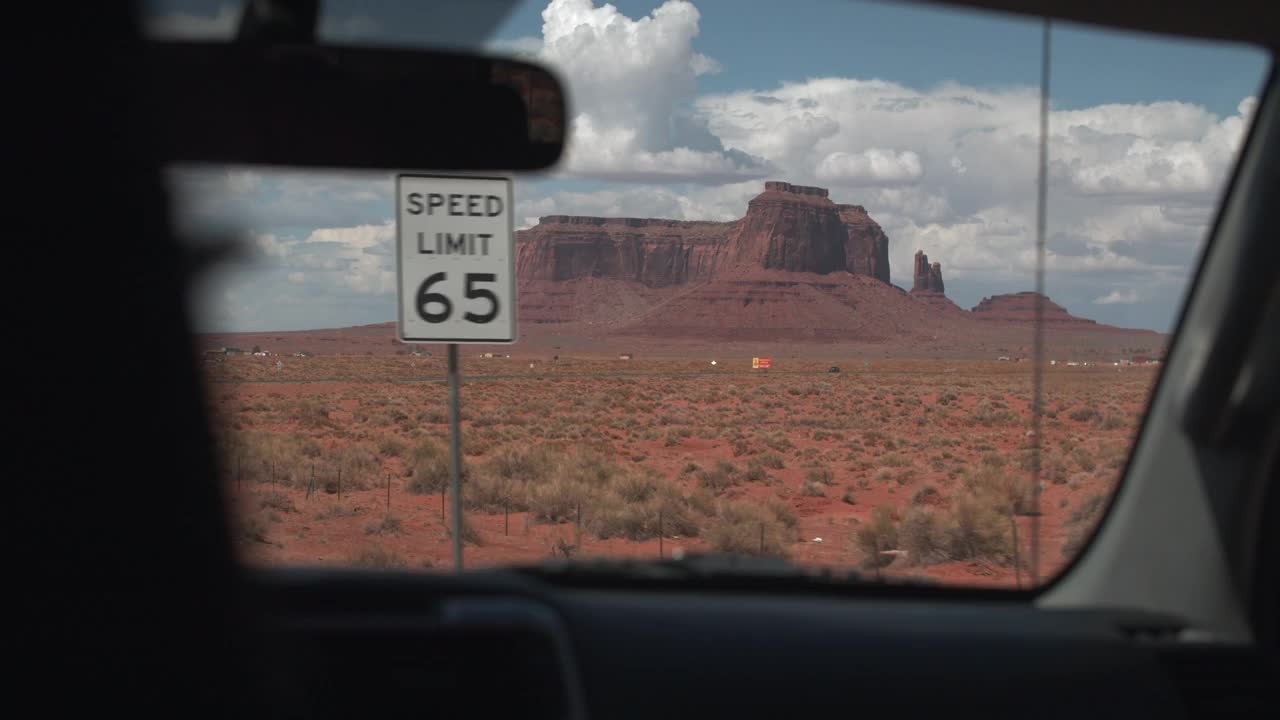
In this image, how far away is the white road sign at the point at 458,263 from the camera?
22.5 feet

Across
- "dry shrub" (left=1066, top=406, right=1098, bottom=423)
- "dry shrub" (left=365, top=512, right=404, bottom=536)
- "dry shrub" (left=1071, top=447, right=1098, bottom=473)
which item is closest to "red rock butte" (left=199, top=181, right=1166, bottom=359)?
"dry shrub" (left=1066, top=406, right=1098, bottom=423)

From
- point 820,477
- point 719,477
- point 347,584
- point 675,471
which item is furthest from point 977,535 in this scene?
point 675,471

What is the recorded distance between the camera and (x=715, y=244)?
113750mm

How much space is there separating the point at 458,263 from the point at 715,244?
108 meters

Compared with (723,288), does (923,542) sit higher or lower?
lower

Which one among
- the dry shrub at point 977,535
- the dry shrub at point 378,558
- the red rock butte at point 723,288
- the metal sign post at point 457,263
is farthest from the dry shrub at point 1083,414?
the red rock butte at point 723,288

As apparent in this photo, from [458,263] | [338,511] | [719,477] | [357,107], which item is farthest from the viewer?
[719,477]

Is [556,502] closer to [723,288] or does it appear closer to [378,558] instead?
[378,558]

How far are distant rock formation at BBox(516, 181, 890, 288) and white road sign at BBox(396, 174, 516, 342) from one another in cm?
9584

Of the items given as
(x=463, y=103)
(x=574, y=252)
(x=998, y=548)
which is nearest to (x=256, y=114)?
(x=463, y=103)

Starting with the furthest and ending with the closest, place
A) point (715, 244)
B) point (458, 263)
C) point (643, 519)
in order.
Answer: point (715, 244)
point (643, 519)
point (458, 263)

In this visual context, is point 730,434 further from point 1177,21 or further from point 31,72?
point 31,72

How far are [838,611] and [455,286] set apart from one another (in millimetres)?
4321

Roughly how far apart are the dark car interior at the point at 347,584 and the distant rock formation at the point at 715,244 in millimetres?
99719
